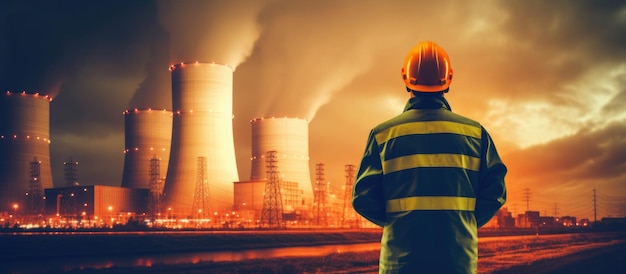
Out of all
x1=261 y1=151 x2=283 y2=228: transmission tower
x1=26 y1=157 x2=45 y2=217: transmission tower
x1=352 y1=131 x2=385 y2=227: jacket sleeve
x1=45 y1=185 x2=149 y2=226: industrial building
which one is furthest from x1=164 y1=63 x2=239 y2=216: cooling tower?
x1=352 y1=131 x2=385 y2=227: jacket sleeve

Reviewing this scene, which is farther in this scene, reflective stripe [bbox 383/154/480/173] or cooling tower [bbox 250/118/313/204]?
cooling tower [bbox 250/118/313/204]

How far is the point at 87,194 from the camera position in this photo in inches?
2172

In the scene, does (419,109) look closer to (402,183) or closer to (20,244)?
(402,183)

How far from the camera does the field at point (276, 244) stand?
16.4 metres

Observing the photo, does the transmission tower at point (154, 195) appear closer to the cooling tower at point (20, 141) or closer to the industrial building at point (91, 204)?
the industrial building at point (91, 204)

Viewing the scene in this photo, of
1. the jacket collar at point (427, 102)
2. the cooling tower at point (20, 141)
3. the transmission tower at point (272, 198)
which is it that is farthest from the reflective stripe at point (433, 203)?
the cooling tower at point (20, 141)

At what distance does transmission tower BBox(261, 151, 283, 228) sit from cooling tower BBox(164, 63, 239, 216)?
12.6ft

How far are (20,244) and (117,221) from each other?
26.9 m

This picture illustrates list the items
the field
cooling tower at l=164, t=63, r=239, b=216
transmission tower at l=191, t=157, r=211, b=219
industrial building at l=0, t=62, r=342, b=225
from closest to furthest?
the field, transmission tower at l=191, t=157, r=211, b=219, cooling tower at l=164, t=63, r=239, b=216, industrial building at l=0, t=62, r=342, b=225

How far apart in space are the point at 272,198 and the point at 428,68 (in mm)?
54217

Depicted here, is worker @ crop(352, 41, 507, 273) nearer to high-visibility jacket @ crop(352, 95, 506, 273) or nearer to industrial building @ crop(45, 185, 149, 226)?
high-visibility jacket @ crop(352, 95, 506, 273)

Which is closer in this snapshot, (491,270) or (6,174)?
(491,270)

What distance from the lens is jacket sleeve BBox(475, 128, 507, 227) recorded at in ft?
8.04

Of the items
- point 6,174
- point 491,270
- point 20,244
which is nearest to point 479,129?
point 491,270
